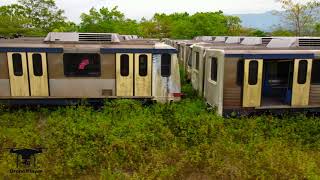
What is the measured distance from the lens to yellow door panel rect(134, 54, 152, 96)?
12.6 meters

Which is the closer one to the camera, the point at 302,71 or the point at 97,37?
the point at 302,71

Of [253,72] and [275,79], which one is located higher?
[253,72]

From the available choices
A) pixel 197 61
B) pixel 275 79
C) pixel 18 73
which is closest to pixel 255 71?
pixel 275 79

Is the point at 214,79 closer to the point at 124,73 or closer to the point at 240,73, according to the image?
the point at 240,73

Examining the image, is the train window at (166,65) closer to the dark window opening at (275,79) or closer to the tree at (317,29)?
the dark window opening at (275,79)

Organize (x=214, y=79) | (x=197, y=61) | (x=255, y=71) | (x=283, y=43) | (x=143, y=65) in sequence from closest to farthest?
(x=255, y=71)
(x=214, y=79)
(x=143, y=65)
(x=283, y=43)
(x=197, y=61)

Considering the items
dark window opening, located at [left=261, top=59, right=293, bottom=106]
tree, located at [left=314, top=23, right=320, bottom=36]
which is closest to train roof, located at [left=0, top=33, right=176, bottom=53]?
dark window opening, located at [left=261, top=59, right=293, bottom=106]

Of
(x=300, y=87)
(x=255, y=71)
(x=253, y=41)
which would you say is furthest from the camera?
(x=253, y=41)

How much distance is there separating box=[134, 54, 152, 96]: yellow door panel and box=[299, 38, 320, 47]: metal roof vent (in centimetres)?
576

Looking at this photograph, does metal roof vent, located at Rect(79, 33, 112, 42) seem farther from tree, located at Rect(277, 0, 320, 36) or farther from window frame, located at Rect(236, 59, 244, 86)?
tree, located at Rect(277, 0, 320, 36)

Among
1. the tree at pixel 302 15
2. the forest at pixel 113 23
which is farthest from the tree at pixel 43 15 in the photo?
the tree at pixel 302 15

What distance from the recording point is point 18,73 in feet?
40.4

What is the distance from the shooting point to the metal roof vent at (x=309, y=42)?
13.0 m

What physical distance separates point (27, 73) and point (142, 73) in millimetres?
4130
